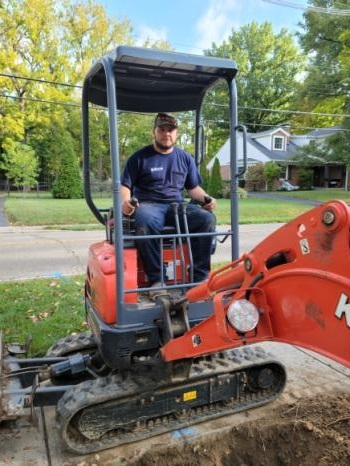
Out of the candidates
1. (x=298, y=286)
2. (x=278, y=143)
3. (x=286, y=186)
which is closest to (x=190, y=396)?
(x=298, y=286)

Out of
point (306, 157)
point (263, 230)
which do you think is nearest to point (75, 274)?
point (263, 230)

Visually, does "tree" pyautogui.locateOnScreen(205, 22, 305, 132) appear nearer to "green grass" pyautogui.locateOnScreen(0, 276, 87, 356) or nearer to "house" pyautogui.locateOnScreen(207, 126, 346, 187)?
"house" pyautogui.locateOnScreen(207, 126, 346, 187)

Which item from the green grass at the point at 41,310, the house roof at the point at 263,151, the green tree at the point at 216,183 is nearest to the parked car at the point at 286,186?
the house roof at the point at 263,151

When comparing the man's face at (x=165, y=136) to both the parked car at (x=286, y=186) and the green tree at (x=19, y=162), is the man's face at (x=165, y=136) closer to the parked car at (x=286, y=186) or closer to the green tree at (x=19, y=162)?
the green tree at (x=19, y=162)

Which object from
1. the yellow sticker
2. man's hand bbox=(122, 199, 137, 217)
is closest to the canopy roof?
man's hand bbox=(122, 199, 137, 217)

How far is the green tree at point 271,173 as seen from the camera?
39938mm

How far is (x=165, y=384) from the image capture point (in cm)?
307

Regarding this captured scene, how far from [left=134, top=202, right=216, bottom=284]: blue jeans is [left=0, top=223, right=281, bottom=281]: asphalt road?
198 inches

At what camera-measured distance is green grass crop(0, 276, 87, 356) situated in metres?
4.90

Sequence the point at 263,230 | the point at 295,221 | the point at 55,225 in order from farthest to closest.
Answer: the point at 55,225
the point at 263,230
the point at 295,221

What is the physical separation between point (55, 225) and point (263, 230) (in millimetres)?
7267

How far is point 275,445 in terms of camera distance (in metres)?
3.13

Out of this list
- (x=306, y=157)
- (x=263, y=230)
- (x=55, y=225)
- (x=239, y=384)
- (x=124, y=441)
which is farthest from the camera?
(x=306, y=157)

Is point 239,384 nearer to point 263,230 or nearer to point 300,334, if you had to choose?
point 300,334
